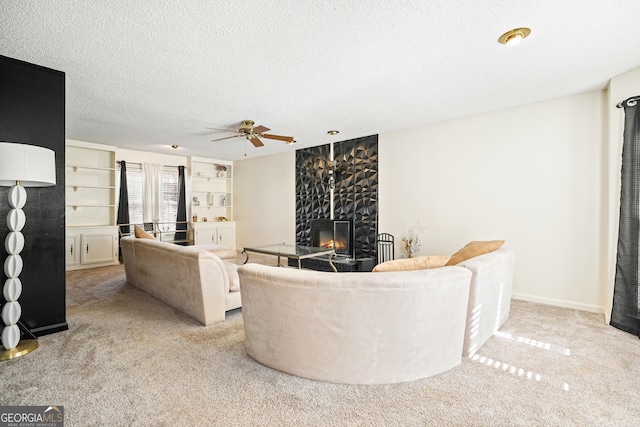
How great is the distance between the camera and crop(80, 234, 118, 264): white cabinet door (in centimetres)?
537

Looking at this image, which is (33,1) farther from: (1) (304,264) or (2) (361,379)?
(1) (304,264)

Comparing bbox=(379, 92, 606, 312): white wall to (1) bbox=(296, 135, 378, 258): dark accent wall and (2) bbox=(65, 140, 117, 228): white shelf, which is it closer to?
(1) bbox=(296, 135, 378, 258): dark accent wall

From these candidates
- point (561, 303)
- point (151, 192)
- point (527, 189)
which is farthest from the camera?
point (151, 192)

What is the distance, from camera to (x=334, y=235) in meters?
5.62

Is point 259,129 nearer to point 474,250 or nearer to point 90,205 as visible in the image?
point 474,250

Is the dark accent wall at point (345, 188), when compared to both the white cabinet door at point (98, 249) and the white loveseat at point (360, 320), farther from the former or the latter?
the white cabinet door at point (98, 249)

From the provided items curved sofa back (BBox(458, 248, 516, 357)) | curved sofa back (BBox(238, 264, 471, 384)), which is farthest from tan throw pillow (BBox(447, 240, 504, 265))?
curved sofa back (BBox(238, 264, 471, 384))

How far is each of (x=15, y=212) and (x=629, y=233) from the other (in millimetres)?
5293

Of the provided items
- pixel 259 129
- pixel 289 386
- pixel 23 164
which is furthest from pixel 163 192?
pixel 289 386

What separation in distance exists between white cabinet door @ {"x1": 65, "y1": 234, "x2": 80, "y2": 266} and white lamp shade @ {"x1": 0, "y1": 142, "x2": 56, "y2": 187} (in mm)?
3478

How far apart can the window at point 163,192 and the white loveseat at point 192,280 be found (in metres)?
3.24

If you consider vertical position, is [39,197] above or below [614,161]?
below

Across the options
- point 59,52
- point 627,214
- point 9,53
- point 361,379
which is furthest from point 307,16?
point 627,214

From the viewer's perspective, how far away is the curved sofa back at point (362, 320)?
1.75 meters
